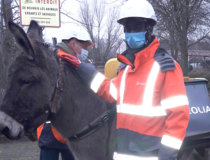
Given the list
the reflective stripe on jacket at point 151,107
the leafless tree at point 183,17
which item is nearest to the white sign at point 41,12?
the reflective stripe on jacket at point 151,107

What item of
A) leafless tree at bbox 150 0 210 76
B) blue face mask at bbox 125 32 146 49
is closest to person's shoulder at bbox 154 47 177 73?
blue face mask at bbox 125 32 146 49

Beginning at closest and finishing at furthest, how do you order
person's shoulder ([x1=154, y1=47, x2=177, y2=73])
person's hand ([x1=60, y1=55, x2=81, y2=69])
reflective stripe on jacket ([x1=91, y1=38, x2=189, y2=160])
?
reflective stripe on jacket ([x1=91, y1=38, x2=189, y2=160])
person's shoulder ([x1=154, y1=47, x2=177, y2=73])
person's hand ([x1=60, y1=55, x2=81, y2=69])

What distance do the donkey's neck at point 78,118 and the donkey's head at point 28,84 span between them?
179 mm

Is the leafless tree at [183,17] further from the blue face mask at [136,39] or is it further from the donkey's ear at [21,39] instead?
the donkey's ear at [21,39]

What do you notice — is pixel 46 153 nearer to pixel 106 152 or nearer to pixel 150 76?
pixel 106 152

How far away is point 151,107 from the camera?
6.24ft

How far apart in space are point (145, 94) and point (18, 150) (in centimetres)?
531

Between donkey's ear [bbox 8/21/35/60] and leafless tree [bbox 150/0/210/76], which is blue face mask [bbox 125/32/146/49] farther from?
leafless tree [bbox 150/0/210/76]

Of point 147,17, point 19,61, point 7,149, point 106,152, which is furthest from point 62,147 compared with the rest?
point 7,149

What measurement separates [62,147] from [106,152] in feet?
3.11

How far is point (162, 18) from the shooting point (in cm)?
1178

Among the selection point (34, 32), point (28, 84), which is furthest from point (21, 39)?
point (34, 32)

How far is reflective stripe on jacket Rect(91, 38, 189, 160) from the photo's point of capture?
1.76 m

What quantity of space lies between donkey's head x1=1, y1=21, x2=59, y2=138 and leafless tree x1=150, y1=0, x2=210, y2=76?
32.5 ft
